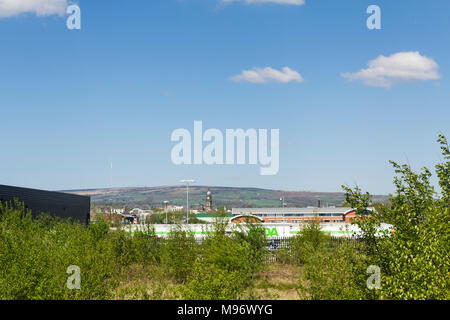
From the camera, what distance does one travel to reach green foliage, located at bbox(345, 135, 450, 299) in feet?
30.9

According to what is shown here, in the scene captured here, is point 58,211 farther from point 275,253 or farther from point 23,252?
point 23,252

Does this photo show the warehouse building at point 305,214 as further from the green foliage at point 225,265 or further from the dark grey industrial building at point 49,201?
the green foliage at point 225,265

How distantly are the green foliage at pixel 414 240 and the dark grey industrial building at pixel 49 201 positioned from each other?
144 ft

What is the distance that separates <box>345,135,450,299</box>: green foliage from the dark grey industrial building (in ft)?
144

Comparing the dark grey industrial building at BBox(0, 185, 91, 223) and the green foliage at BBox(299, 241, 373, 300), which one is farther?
the dark grey industrial building at BBox(0, 185, 91, 223)

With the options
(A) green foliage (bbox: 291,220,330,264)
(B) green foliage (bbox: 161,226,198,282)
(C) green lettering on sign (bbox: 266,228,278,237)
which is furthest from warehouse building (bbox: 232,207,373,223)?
(B) green foliage (bbox: 161,226,198,282)

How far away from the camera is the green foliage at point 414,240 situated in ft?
30.9

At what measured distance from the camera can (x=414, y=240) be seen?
34.2 ft

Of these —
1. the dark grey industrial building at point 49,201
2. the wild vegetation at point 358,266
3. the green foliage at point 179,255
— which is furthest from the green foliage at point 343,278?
the dark grey industrial building at point 49,201

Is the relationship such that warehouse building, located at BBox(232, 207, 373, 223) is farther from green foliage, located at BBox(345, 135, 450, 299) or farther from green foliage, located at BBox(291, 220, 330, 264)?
green foliage, located at BBox(345, 135, 450, 299)

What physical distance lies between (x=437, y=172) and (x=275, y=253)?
25426mm
